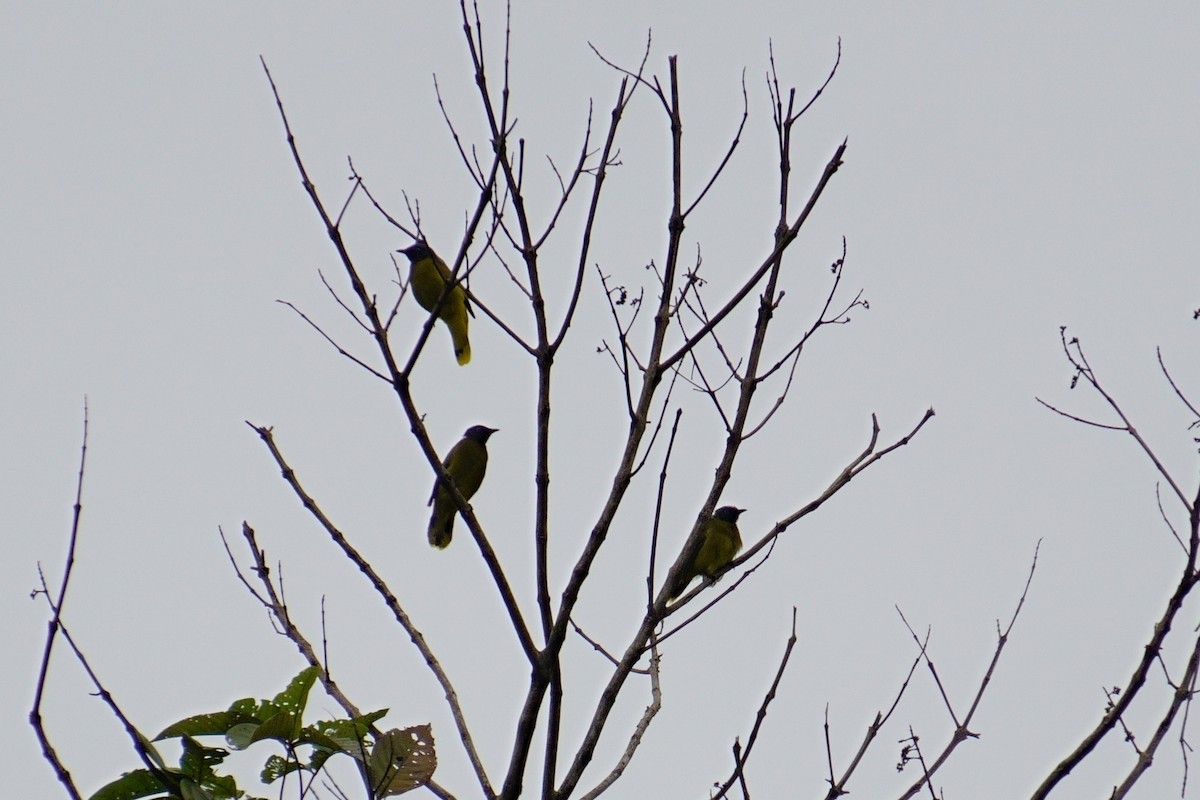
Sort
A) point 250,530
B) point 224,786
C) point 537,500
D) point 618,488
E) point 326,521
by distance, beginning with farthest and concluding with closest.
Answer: point 250,530
point 326,521
point 618,488
point 537,500
point 224,786

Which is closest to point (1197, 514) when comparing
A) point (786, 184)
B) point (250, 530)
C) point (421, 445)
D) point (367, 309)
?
point (786, 184)

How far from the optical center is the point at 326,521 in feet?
9.09

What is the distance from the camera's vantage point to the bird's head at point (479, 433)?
7544 millimetres

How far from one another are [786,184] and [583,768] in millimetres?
1363

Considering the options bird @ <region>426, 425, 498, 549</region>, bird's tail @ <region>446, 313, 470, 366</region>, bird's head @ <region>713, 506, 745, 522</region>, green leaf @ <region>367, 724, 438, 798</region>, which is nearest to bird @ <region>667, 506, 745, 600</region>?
bird's head @ <region>713, 506, 745, 522</region>

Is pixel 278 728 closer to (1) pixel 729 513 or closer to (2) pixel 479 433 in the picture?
(2) pixel 479 433

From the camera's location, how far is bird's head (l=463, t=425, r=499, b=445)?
297 inches

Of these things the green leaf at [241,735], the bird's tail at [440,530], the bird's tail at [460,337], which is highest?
the bird's tail at [460,337]

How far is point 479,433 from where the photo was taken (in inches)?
299

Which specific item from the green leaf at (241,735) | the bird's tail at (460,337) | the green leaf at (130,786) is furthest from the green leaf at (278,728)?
the bird's tail at (460,337)

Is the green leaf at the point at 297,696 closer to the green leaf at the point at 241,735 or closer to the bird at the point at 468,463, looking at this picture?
the green leaf at the point at 241,735

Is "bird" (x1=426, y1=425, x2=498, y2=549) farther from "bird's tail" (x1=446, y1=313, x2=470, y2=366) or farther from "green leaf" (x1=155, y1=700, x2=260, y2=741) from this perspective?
"green leaf" (x1=155, y1=700, x2=260, y2=741)

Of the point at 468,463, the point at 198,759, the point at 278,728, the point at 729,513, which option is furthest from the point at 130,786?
the point at 729,513

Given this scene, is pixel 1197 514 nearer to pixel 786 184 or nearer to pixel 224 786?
pixel 786 184
